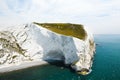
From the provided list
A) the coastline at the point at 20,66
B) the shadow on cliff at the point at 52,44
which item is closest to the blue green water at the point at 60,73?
the coastline at the point at 20,66

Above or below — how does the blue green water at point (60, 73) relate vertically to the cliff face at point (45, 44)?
below

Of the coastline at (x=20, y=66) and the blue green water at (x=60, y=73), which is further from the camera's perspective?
the coastline at (x=20, y=66)

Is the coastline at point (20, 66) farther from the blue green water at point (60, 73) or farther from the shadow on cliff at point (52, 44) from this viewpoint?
the shadow on cliff at point (52, 44)

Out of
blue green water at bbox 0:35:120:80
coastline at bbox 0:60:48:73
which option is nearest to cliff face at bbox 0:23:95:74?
coastline at bbox 0:60:48:73

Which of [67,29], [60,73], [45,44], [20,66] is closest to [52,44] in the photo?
[45,44]

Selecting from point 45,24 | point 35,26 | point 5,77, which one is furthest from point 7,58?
point 45,24

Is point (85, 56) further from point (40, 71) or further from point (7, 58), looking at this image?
point (7, 58)

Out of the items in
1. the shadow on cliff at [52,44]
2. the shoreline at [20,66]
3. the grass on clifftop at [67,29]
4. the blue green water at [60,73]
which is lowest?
the blue green water at [60,73]

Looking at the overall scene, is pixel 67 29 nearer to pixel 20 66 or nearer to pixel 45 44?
pixel 45 44
